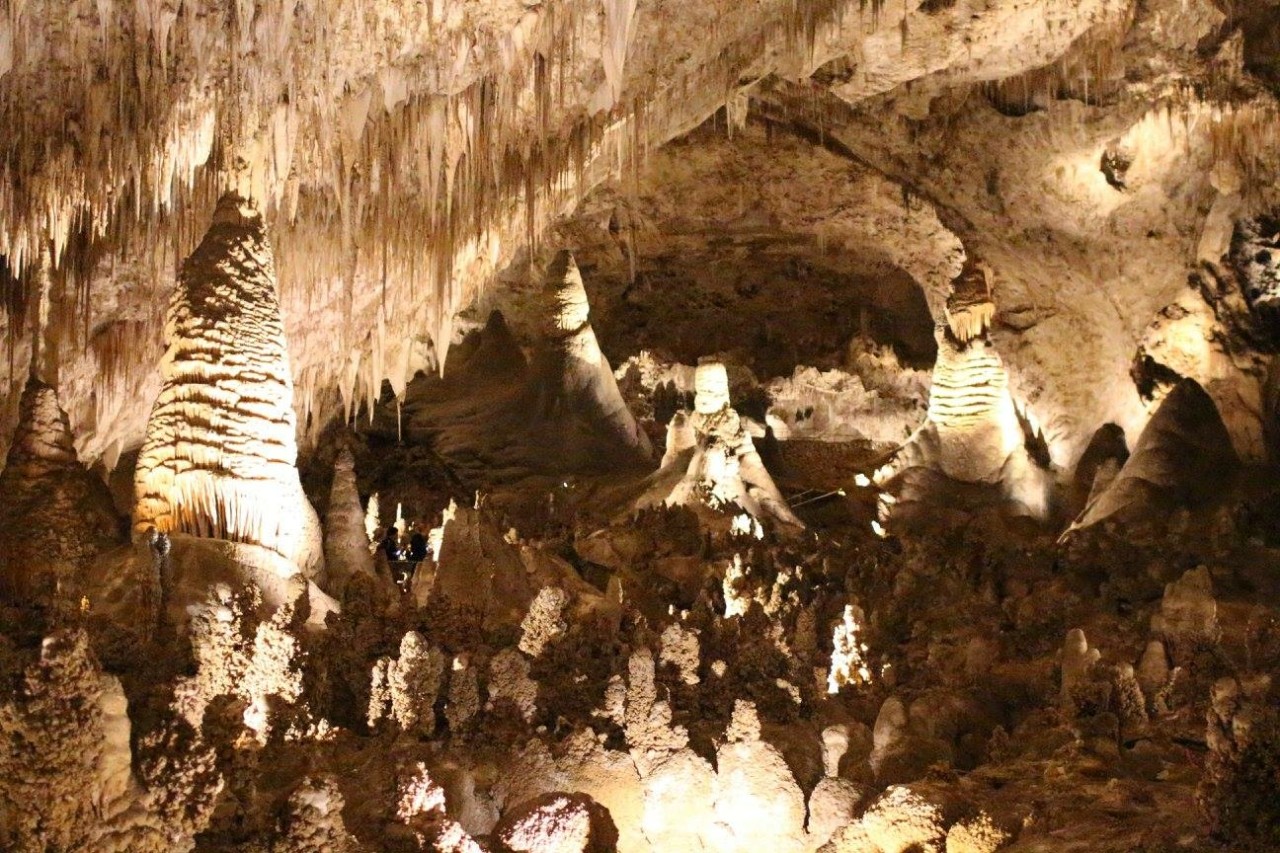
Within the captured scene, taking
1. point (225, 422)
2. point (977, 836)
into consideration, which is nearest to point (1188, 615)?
point (977, 836)

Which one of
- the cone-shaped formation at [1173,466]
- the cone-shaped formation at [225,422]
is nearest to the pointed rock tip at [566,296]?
the cone-shaped formation at [1173,466]

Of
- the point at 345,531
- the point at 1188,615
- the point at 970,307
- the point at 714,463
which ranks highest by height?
the point at 970,307

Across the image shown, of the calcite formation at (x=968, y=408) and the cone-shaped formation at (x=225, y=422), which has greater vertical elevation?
the calcite formation at (x=968, y=408)

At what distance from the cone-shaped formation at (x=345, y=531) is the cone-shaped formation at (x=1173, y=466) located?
20.7ft

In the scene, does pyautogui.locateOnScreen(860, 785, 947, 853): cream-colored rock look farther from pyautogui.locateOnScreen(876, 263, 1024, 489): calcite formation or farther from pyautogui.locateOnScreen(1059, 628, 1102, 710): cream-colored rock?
pyautogui.locateOnScreen(876, 263, 1024, 489): calcite formation

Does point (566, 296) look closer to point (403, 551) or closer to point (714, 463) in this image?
point (714, 463)

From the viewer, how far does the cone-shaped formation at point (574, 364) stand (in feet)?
54.7

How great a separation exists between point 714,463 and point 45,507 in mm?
6900

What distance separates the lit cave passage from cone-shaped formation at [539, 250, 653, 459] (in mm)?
64

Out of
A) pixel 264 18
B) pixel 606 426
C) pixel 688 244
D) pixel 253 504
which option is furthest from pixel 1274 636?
pixel 688 244

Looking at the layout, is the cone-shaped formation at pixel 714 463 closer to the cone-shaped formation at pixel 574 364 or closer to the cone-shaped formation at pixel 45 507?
the cone-shaped formation at pixel 574 364

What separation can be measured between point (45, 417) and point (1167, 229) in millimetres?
11319

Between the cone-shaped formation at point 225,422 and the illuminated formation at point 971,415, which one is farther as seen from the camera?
the illuminated formation at point 971,415

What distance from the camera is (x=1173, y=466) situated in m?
11.5
